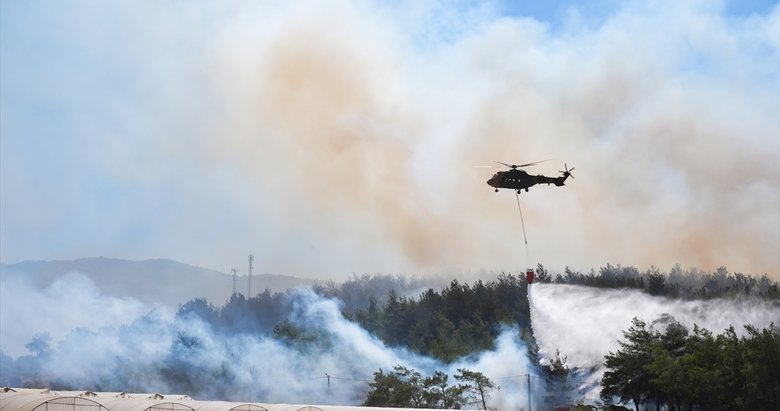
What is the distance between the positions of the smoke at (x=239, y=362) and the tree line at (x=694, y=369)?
24.0 m

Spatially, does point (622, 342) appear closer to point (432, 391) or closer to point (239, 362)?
point (432, 391)

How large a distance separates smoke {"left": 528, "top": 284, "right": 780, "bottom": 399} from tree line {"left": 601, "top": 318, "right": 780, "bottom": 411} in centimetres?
223

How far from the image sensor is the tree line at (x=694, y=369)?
92812 millimetres

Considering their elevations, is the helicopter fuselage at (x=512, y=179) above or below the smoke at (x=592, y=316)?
above

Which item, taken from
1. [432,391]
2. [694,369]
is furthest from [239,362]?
[694,369]

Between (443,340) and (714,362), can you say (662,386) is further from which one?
(443,340)

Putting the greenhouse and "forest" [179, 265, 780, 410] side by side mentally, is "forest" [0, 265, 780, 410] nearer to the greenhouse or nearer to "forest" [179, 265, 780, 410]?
"forest" [179, 265, 780, 410]

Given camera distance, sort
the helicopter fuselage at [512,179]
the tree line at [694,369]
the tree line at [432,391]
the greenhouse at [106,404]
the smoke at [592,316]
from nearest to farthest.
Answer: the greenhouse at [106,404], the tree line at [694,369], the helicopter fuselage at [512,179], the smoke at [592,316], the tree line at [432,391]

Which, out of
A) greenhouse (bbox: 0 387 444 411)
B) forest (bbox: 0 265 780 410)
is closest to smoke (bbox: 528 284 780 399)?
forest (bbox: 0 265 780 410)

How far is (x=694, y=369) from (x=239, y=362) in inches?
2897

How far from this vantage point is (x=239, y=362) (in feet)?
489

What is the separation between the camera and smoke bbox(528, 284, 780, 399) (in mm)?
118125

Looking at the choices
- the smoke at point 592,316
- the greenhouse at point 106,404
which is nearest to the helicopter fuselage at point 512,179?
the smoke at point 592,316

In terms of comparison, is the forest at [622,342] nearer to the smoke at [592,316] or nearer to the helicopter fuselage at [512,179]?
the smoke at [592,316]
